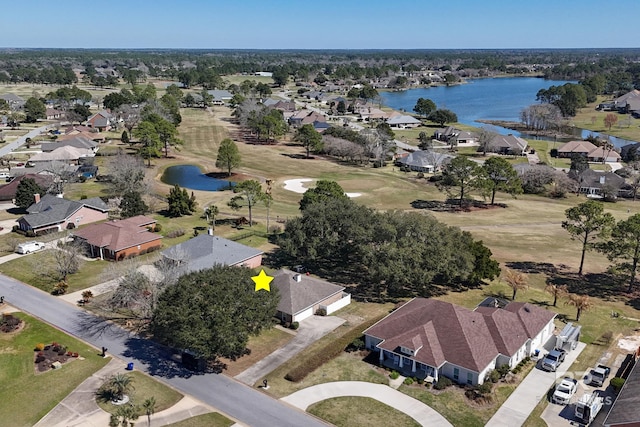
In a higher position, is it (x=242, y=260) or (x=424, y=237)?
(x=424, y=237)

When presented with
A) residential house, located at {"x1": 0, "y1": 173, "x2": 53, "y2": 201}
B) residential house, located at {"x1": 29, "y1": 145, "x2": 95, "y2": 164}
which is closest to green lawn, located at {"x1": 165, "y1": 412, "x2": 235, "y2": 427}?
residential house, located at {"x1": 0, "y1": 173, "x2": 53, "y2": 201}

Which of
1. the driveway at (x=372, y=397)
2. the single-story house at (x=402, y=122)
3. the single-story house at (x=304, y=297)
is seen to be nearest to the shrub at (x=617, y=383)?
the driveway at (x=372, y=397)

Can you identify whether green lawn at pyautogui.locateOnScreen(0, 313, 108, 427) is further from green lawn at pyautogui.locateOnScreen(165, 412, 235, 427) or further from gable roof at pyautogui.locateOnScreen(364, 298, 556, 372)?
gable roof at pyautogui.locateOnScreen(364, 298, 556, 372)

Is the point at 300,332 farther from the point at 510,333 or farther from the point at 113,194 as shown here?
the point at 113,194

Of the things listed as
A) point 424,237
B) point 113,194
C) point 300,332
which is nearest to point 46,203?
point 113,194

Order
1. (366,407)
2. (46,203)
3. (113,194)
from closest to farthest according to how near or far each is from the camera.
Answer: (366,407) → (46,203) → (113,194)

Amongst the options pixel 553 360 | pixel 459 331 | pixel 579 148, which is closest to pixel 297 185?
pixel 459 331

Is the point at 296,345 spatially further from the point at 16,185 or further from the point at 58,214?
the point at 16,185
